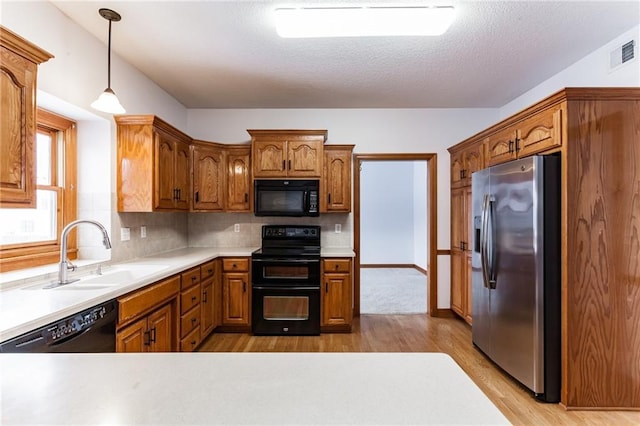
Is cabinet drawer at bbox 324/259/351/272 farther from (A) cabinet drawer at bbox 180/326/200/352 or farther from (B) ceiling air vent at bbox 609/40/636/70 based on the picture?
(B) ceiling air vent at bbox 609/40/636/70

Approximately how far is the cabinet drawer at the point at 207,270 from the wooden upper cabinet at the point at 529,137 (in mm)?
2845

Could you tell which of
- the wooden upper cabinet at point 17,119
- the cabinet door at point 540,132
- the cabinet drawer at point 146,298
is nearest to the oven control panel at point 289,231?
the cabinet drawer at point 146,298

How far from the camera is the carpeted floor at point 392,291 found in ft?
14.5

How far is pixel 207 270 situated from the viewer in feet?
10.3

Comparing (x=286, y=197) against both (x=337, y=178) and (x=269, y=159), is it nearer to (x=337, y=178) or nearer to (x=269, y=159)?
(x=269, y=159)

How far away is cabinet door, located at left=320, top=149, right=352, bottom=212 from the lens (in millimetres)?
3746

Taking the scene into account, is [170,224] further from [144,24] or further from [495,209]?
[495,209]

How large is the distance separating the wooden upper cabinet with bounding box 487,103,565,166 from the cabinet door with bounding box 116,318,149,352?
116 inches

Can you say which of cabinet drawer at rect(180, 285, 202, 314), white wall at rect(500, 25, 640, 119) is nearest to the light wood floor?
cabinet drawer at rect(180, 285, 202, 314)

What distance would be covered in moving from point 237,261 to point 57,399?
280cm

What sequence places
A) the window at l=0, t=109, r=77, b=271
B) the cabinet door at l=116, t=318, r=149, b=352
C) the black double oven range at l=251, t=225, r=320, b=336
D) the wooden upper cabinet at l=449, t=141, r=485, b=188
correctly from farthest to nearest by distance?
the black double oven range at l=251, t=225, r=320, b=336 → the wooden upper cabinet at l=449, t=141, r=485, b=188 → the window at l=0, t=109, r=77, b=271 → the cabinet door at l=116, t=318, r=149, b=352

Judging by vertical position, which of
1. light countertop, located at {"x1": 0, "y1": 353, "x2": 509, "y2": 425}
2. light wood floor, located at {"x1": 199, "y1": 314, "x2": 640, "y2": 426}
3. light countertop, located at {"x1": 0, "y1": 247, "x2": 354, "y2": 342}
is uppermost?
light countertop, located at {"x1": 0, "y1": 353, "x2": 509, "y2": 425}

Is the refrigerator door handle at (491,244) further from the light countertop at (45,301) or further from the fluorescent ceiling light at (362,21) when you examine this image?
the light countertop at (45,301)

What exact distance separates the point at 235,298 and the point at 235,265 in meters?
0.35
